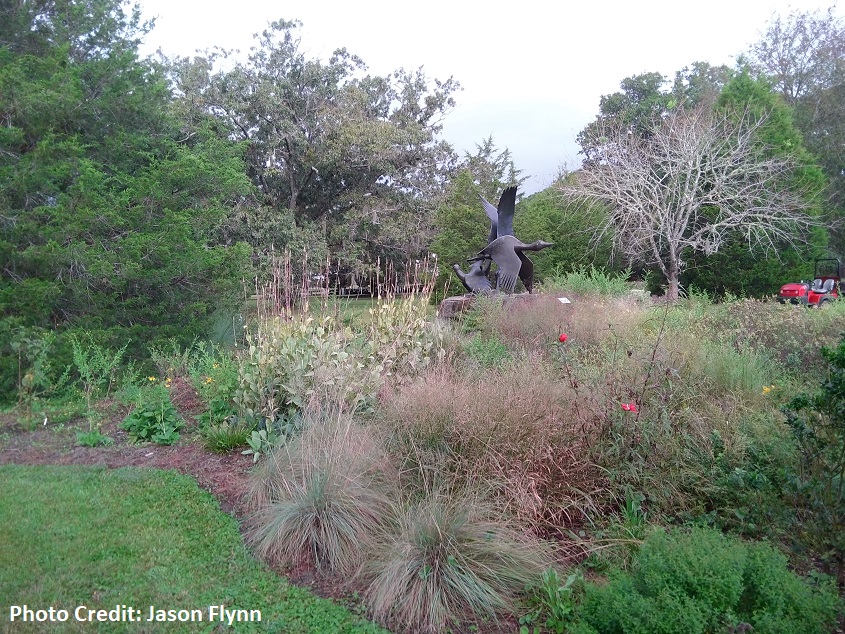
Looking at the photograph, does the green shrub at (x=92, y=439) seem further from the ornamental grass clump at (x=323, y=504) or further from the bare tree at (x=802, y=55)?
the bare tree at (x=802, y=55)

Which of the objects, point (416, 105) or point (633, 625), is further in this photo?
point (416, 105)

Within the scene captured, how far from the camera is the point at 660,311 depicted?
27.4ft

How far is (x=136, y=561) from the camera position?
301 cm

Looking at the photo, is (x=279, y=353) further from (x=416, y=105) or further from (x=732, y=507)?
(x=416, y=105)

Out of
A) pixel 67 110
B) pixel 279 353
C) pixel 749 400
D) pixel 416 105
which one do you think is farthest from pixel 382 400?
pixel 416 105

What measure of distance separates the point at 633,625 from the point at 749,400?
2.96 m

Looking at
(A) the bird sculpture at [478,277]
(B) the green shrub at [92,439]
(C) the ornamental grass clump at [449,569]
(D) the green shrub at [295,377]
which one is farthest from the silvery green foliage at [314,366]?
(A) the bird sculpture at [478,277]

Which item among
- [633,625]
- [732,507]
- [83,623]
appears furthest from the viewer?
[732,507]

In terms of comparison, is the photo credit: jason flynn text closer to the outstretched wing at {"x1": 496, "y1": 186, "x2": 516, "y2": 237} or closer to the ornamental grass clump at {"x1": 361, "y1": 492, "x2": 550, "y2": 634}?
the ornamental grass clump at {"x1": 361, "y1": 492, "x2": 550, "y2": 634}

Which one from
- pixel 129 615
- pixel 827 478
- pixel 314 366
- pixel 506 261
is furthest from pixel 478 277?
pixel 129 615

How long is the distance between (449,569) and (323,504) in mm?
892

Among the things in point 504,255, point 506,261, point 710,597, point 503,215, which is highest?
point 503,215

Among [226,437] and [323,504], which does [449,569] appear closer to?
[323,504]

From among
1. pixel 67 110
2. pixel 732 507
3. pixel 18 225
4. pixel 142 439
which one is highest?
pixel 67 110
